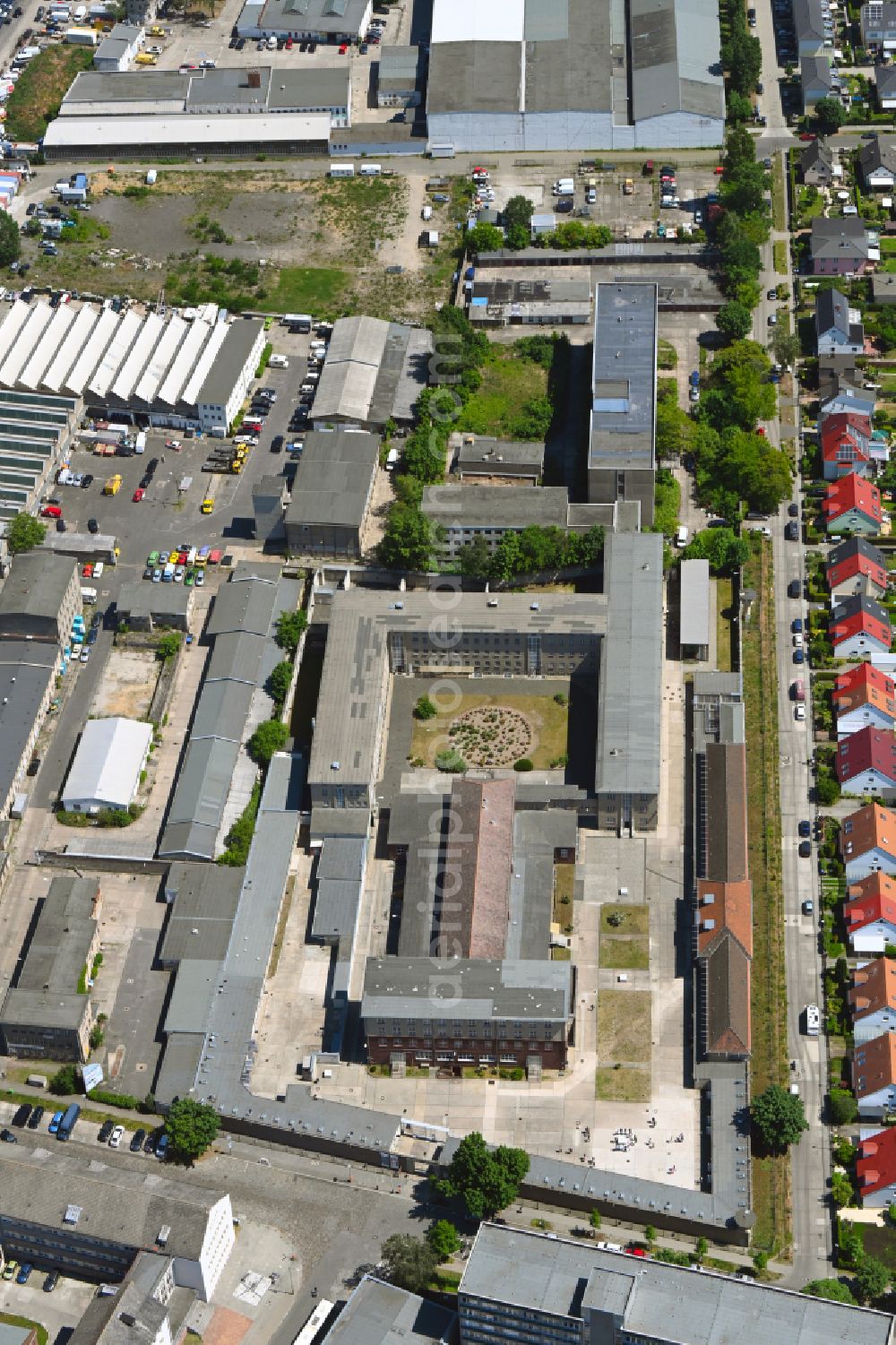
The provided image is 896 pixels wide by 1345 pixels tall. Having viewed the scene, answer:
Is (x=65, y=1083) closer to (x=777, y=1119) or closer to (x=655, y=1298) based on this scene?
(x=655, y=1298)

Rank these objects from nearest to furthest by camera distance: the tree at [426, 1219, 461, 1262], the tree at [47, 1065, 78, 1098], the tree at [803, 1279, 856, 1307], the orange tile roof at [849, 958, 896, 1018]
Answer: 1. the tree at [803, 1279, 856, 1307]
2. the tree at [426, 1219, 461, 1262]
3. the orange tile roof at [849, 958, 896, 1018]
4. the tree at [47, 1065, 78, 1098]

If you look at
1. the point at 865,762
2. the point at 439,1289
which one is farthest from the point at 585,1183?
the point at 865,762

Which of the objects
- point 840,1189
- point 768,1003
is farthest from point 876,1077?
point 768,1003

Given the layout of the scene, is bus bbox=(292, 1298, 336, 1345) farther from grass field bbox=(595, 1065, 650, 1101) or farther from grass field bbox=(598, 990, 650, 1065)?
grass field bbox=(598, 990, 650, 1065)

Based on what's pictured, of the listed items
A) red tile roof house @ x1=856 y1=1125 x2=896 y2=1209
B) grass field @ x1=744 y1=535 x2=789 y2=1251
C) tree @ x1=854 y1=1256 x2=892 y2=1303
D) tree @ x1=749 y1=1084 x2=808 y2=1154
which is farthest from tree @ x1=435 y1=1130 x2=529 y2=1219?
tree @ x1=854 y1=1256 x2=892 y2=1303

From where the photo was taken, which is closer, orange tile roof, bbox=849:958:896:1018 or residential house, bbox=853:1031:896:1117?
residential house, bbox=853:1031:896:1117
